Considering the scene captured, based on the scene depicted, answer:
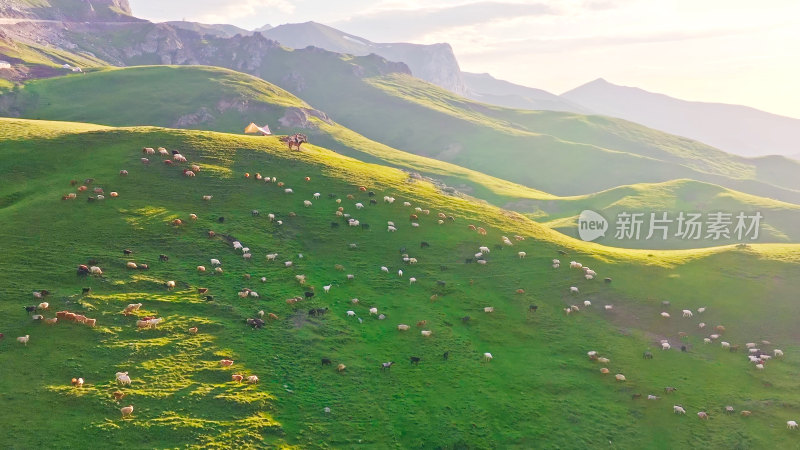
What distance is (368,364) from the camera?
1455 inches

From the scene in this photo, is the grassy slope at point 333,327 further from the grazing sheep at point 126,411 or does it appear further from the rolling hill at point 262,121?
the rolling hill at point 262,121

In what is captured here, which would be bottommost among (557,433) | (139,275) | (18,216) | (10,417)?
(557,433)

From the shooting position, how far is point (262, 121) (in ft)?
621

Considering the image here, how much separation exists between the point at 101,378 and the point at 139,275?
12.8m

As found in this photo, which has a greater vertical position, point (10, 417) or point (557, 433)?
point (10, 417)

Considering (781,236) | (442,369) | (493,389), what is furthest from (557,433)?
(781,236)

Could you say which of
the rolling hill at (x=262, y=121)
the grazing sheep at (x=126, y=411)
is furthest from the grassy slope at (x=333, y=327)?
the rolling hill at (x=262, y=121)

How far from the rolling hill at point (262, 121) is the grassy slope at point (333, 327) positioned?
2603 inches

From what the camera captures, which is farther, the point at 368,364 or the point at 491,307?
the point at 491,307

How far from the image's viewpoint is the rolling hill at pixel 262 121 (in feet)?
442

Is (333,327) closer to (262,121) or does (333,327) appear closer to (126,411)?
(126,411)

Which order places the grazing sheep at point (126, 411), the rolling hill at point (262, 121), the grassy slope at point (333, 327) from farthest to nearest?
the rolling hill at point (262, 121), the grassy slope at point (333, 327), the grazing sheep at point (126, 411)

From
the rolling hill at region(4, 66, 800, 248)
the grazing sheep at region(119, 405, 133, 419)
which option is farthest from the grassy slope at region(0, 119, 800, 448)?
the rolling hill at region(4, 66, 800, 248)

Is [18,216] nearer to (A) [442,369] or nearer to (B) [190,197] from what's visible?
(B) [190,197]
